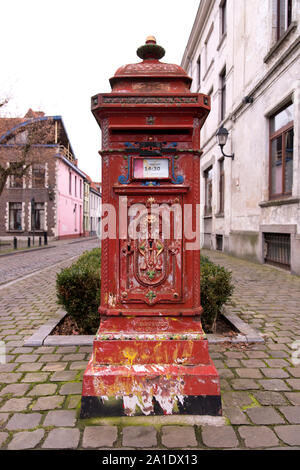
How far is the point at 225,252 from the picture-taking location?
556 inches

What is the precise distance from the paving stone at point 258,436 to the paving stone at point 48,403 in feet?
4.43

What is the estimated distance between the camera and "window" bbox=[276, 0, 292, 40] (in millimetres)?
9164

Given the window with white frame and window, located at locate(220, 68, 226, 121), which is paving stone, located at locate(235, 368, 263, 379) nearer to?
the window with white frame

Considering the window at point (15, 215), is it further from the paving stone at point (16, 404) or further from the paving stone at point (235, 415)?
the paving stone at point (235, 415)

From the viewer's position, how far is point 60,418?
228 cm

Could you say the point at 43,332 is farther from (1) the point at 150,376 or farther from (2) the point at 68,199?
(2) the point at 68,199

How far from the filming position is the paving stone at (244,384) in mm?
2699

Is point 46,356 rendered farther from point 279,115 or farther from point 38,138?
point 38,138

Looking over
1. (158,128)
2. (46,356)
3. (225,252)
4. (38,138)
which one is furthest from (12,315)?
(38,138)

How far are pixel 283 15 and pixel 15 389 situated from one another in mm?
11468

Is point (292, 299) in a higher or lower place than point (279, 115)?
lower

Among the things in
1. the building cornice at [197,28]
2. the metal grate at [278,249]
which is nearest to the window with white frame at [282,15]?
the metal grate at [278,249]

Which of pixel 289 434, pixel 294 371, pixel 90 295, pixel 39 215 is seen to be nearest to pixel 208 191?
pixel 90 295

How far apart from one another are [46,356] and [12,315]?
187 centimetres
